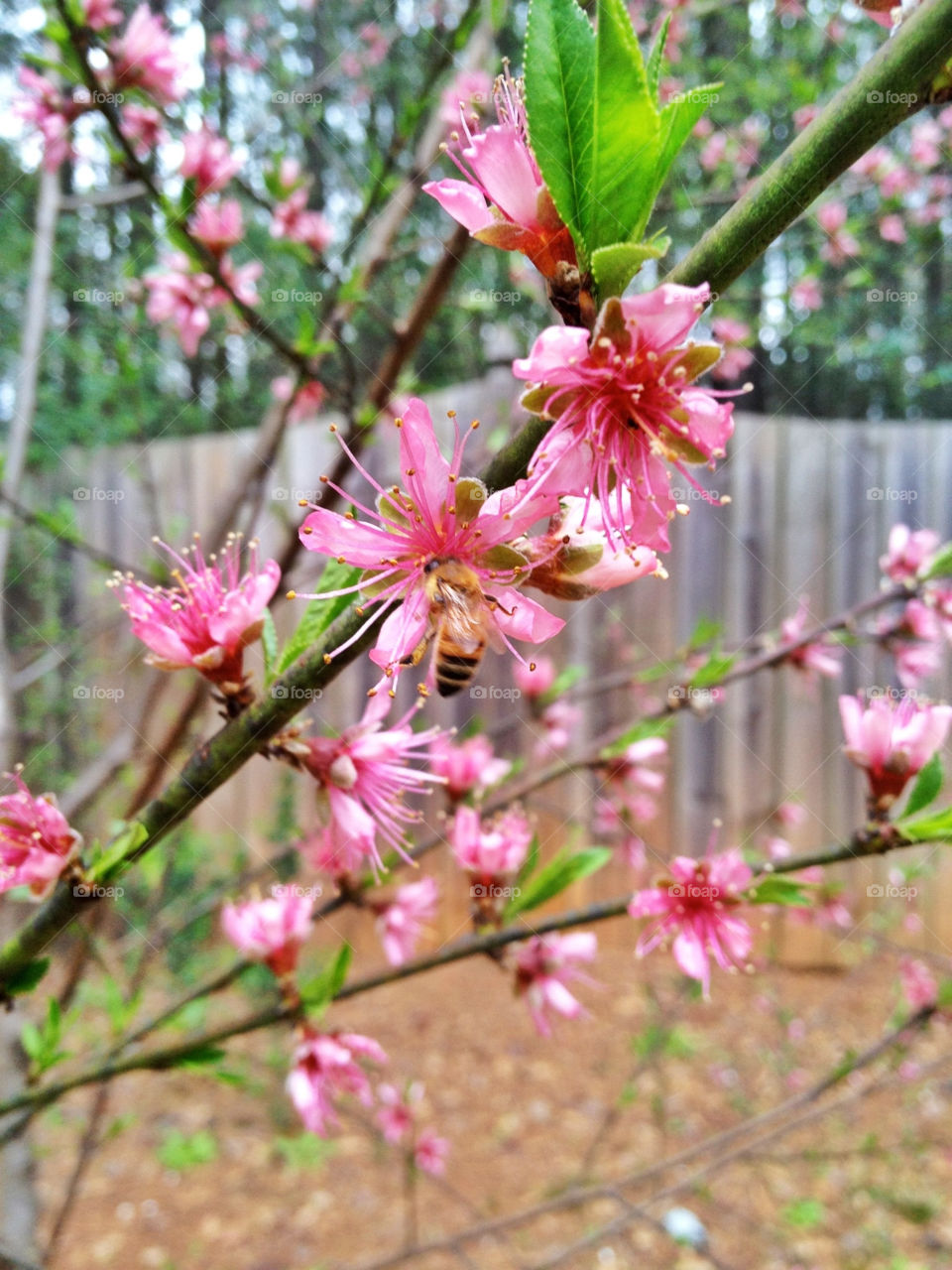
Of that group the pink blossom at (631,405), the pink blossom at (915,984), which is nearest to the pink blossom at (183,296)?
the pink blossom at (631,405)

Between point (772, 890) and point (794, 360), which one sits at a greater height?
point (794, 360)

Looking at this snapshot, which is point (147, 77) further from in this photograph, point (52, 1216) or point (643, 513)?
point (52, 1216)

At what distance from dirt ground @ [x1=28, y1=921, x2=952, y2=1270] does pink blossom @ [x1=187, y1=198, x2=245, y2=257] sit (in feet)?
6.59

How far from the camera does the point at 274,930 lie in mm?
1088

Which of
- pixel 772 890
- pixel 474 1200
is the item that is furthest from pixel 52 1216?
pixel 772 890

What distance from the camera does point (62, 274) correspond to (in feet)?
11.9

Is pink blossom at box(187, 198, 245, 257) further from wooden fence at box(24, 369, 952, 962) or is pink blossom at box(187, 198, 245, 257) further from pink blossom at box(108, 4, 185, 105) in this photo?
wooden fence at box(24, 369, 952, 962)

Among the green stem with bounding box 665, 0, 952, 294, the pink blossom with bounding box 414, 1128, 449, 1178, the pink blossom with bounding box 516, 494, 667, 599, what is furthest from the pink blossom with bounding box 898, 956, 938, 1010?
the green stem with bounding box 665, 0, 952, 294

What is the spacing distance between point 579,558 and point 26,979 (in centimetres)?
61

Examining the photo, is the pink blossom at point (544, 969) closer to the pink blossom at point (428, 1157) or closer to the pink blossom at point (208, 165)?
the pink blossom at point (428, 1157)

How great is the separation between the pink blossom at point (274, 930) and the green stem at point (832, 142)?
96cm

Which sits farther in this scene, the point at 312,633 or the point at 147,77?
the point at 147,77

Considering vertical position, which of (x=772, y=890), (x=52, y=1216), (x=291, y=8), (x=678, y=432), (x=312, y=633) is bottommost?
(x=52, y=1216)

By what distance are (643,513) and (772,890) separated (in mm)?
451
